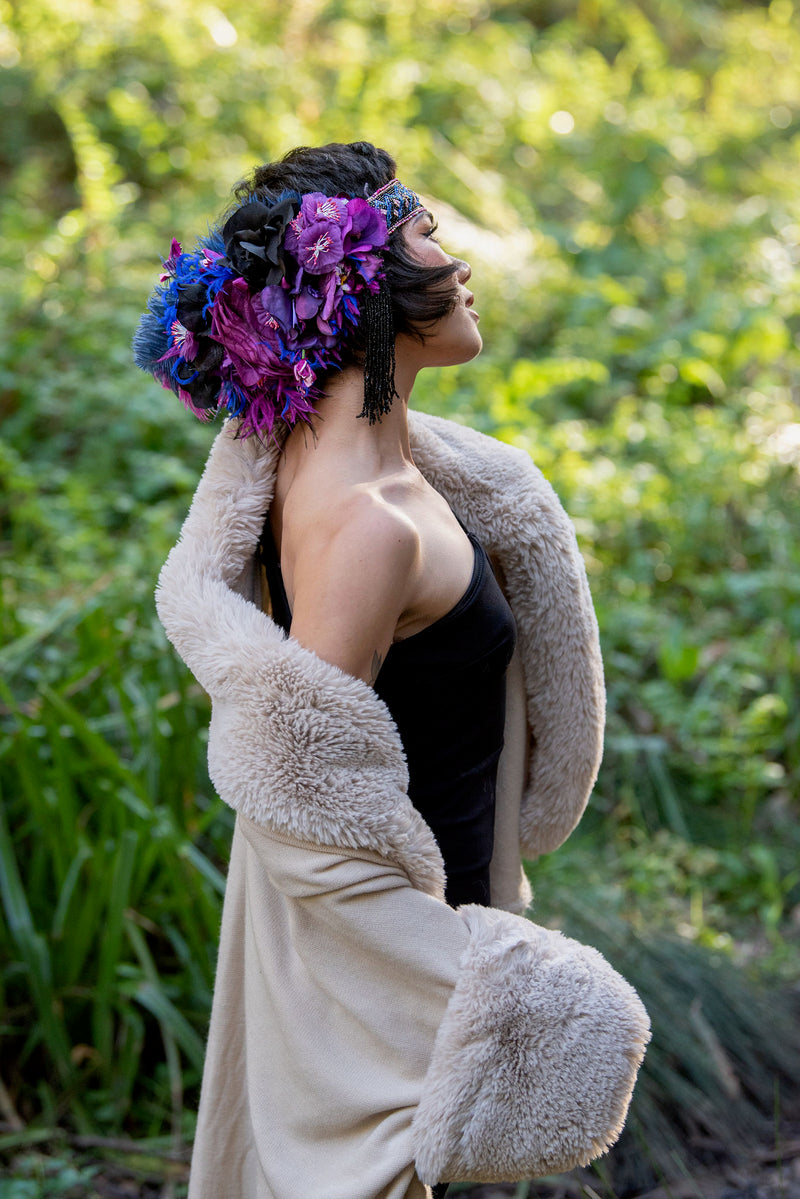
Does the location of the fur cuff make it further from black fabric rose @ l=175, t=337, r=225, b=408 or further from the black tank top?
black fabric rose @ l=175, t=337, r=225, b=408

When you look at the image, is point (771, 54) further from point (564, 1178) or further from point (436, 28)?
point (564, 1178)

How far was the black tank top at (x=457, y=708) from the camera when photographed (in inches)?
49.8

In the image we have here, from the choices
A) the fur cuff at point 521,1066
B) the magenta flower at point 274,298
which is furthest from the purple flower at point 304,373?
the fur cuff at point 521,1066

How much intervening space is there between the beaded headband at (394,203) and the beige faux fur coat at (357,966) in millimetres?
324

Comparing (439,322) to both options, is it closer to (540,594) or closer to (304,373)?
(304,373)

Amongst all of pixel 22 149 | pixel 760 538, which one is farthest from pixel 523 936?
pixel 22 149

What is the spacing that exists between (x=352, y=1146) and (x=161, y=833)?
1.09m

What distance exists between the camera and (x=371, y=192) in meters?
1.23

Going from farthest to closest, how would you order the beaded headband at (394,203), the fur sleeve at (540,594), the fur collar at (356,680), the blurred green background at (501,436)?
Answer: the blurred green background at (501,436), the fur sleeve at (540,594), the beaded headband at (394,203), the fur collar at (356,680)

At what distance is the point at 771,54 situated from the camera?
25.0ft

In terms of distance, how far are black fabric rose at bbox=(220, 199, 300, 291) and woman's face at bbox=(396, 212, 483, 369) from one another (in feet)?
0.49

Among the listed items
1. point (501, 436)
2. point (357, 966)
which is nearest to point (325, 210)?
point (357, 966)

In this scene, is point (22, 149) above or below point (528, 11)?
below

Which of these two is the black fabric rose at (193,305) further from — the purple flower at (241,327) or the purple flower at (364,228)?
the purple flower at (364,228)
